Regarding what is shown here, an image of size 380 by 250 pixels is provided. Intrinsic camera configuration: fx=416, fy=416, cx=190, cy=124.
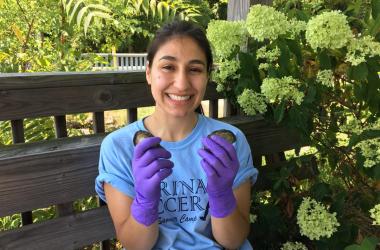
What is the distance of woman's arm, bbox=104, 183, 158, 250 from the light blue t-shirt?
0.04 m

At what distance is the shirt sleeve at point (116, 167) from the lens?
1404 mm

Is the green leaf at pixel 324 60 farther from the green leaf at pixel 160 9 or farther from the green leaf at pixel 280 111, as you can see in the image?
the green leaf at pixel 160 9

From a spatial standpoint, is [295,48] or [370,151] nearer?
[370,151]

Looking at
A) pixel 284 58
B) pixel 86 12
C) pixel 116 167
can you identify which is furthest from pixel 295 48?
pixel 86 12

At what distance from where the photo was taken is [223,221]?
1.41m

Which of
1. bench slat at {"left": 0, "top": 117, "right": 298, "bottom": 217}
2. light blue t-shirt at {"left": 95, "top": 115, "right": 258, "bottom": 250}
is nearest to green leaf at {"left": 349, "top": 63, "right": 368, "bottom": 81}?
light blue t-shirt at {"left": 95, "top": 115, "right": 258, "bottom": 250}

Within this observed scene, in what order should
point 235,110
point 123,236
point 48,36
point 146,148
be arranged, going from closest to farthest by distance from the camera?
point 146,148
point 123,236
point 235,110
point 48,36

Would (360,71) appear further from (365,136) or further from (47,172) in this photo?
(47,172)

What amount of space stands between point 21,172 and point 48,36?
228 centimetres

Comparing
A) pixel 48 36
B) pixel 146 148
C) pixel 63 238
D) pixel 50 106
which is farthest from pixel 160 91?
pixel 48 36

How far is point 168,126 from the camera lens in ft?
5.02

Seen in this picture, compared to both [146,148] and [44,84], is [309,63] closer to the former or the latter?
[146,148]

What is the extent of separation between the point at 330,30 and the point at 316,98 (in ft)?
1.03

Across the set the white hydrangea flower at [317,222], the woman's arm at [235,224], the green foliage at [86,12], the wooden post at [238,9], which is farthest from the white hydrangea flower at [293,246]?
the green foliage at [86,12]
